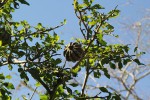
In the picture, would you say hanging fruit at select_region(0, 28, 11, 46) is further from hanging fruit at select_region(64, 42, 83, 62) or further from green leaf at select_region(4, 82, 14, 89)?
hanging fruit at select_region(64, 42, 83, 62)

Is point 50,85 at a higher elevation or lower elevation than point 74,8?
lower

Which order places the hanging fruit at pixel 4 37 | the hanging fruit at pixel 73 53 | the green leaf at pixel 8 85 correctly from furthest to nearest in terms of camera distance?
1. the hanging fruit at pixel 73 53
2. the hanging fruit at pixel 4 37
3. the green leaf at pixel 8 85

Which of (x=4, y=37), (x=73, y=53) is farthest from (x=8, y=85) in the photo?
(x=73, y=53)

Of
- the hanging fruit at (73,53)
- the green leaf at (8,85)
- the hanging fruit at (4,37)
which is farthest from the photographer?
the hanging fruit at (73,53)

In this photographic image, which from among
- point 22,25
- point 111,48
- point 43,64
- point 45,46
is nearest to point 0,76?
point 43,64

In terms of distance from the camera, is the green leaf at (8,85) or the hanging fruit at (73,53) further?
the hanging fruit at (73,53)

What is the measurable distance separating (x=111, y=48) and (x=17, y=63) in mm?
1090

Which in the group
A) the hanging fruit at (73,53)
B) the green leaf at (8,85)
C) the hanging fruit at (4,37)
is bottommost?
the green leaf at (8,85)

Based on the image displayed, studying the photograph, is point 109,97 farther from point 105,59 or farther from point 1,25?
point 1,25

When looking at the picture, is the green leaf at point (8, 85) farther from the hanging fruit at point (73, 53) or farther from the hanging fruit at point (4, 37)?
the hanging fruit at point (73, 53)

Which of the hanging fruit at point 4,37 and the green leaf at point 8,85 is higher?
the hanging fruit at point 4,37

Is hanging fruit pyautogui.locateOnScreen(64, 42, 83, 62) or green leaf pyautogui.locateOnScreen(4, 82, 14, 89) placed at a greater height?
hanging fruit pyautogui.locateOnScreen(64, 42, 83, 62)

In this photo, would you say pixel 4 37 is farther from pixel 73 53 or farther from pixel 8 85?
pixel 73 53

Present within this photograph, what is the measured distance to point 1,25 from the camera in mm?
3891
